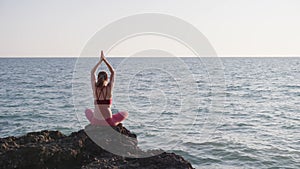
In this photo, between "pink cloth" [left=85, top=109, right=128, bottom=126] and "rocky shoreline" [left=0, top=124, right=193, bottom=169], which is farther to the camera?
"pink cloth" [left=85, top=109, right=128, bottom=126]

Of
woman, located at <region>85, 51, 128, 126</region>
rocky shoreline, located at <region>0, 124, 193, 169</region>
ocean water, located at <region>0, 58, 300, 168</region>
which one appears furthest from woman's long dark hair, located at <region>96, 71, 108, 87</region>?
rocky shoreline, located at <region>0, 124, 193, 169</region>

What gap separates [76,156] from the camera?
20.8ft

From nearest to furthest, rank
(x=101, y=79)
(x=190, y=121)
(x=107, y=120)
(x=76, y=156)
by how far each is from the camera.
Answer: (x=76, y=156) < (x=107, y=120) < (x=101, y=79) < (x=190, y=121)

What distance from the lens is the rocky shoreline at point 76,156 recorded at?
19.6 ft

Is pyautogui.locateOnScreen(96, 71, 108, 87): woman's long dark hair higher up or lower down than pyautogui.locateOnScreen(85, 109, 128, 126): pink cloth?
higher up

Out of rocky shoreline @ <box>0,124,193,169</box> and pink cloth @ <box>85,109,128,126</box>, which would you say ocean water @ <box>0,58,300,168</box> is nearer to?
pink cloth @ <box>85,109,128,126</box>

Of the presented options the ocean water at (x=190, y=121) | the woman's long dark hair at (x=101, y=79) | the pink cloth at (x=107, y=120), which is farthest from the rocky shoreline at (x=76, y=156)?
the ocean water at (x=190, y=121)

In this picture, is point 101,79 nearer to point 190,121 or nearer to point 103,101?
point 103,101

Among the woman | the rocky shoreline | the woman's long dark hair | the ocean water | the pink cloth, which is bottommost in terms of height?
the ocean water

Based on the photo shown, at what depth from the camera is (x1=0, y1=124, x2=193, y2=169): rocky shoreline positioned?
19.6 ft

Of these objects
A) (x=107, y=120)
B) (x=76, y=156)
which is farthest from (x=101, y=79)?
(x=76, y=156)

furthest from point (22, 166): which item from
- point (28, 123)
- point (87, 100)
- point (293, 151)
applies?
point (28, 123)

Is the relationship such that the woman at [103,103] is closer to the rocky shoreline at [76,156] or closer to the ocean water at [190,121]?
the ocean water at [190,121]

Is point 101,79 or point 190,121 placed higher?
point 101,79
